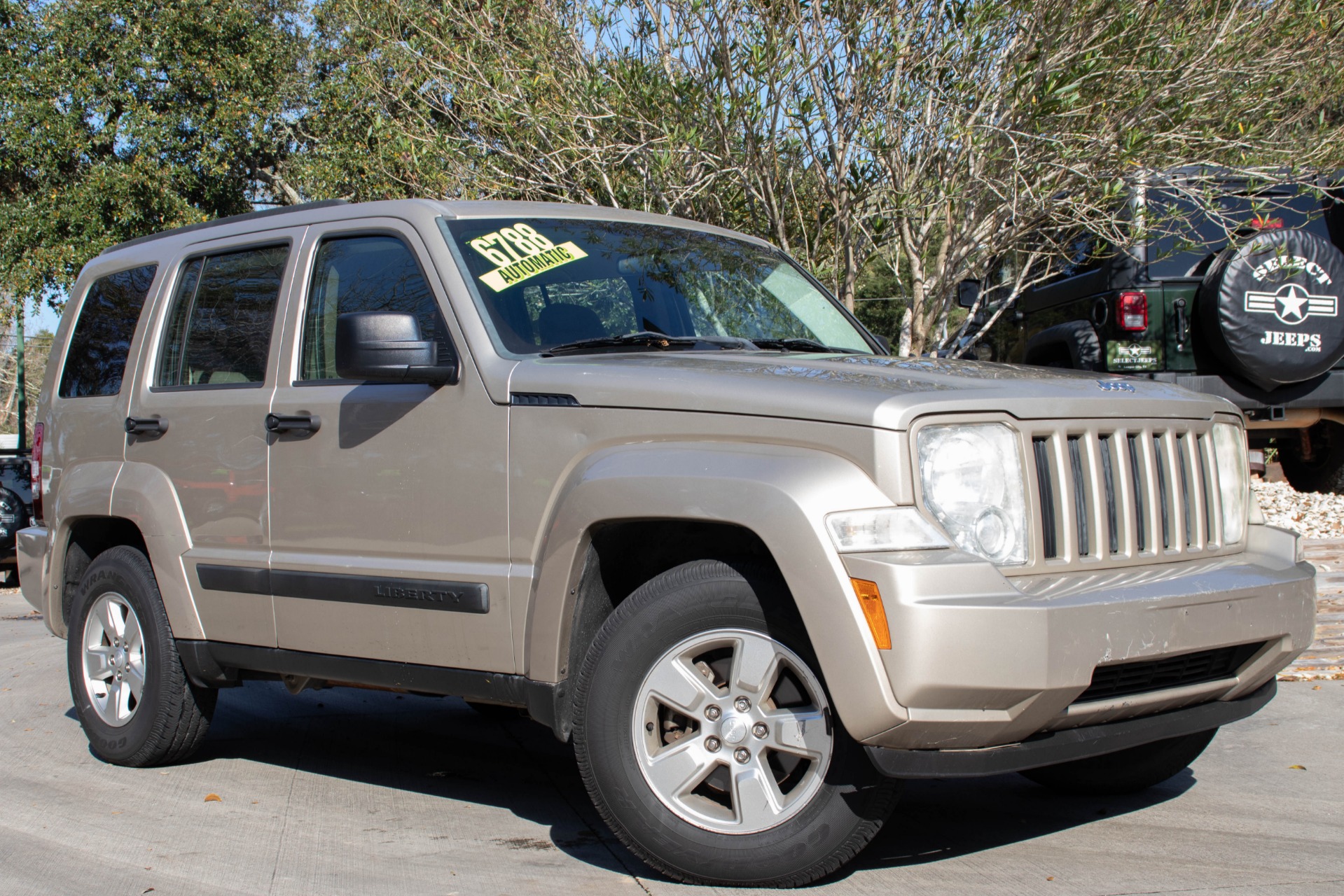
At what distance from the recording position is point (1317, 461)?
1066 cm

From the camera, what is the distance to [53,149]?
53.9 feet

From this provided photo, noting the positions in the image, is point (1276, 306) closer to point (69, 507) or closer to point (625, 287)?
point (625, 287)

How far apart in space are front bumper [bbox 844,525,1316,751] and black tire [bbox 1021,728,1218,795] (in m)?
1.05

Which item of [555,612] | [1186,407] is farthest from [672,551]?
[1186,407]

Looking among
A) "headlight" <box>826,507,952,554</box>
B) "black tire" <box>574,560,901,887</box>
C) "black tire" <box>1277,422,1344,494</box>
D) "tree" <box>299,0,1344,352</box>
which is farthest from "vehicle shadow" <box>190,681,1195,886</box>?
"black tire" <box>1277,422,1344,494</box>

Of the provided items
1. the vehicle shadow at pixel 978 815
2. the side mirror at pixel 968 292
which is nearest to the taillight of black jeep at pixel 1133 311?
the side mirror at pixel 968 292

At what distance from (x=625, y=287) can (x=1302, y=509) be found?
7028mm

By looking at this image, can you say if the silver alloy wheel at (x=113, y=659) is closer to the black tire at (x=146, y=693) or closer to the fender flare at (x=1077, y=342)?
the black tire at (x=146, y=693)

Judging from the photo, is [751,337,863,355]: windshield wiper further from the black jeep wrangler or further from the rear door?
the black jeep wrangler

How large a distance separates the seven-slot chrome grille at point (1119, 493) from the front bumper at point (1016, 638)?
0.08 meters

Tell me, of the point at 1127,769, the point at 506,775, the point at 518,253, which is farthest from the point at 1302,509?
the point at 518,253

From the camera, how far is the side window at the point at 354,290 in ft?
14.0

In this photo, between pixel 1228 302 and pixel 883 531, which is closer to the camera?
pixel 883 531

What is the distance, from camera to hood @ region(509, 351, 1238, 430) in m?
3.24
